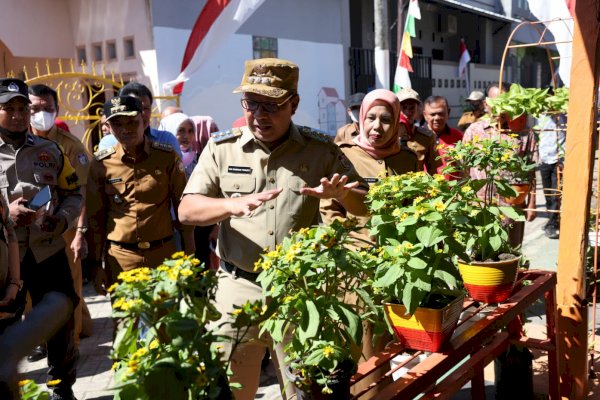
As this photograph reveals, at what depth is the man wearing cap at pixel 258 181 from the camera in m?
2.52

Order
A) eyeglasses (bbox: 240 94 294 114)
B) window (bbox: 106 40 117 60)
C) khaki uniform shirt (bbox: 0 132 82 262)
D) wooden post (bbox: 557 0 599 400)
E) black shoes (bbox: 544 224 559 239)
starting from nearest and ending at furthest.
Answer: eyeglasses (bbox: 240 94 294 114), wooden post (bbox: 557 0 599 400), khaki uniform shirt (bbox: 0 132 82 262), black shoes (bbox: 544 224 559 239), window (bbox: 106 40 117 60)

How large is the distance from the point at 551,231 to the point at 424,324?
6512mm

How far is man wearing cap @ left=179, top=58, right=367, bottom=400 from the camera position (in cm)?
252

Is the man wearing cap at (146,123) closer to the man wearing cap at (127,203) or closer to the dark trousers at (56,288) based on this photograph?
the man wearing cap at (127,203)

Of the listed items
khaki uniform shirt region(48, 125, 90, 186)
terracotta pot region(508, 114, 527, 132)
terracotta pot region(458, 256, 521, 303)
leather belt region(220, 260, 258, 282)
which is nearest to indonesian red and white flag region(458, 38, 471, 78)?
terracotta pot region(508, 114, 527, 132)

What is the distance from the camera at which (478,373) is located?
8.46 feet

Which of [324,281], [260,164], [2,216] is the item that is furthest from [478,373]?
[2,216]

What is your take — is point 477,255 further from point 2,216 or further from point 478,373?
point 2,216

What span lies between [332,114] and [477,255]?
1042 cm

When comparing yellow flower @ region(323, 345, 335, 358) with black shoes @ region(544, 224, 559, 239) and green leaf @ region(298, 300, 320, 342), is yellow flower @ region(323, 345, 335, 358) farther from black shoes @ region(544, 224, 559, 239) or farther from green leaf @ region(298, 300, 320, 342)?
black shoes @ region(544, 224, 559, 239)

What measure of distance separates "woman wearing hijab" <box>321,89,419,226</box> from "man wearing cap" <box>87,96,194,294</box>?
3.82ft

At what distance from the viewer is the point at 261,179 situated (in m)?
2.67

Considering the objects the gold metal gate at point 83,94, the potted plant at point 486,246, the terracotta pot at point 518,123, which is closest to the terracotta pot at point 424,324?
the potted plant at point 486,246

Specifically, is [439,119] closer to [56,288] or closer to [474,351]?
[474,351]
